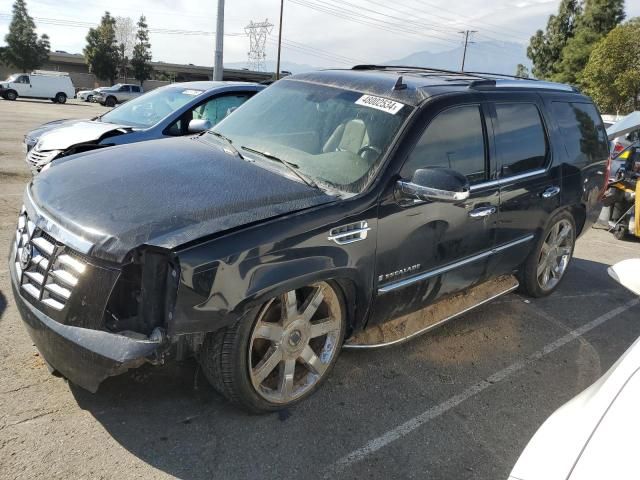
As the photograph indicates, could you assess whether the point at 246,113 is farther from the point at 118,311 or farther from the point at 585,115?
the point at 585,115

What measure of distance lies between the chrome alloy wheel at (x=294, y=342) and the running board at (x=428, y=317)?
23cm

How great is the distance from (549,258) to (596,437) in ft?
12.0

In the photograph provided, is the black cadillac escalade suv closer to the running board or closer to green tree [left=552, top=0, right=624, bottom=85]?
the running board

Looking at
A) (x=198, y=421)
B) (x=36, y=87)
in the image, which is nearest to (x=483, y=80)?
(x=198, y=421)

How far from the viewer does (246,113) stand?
13.3 feet

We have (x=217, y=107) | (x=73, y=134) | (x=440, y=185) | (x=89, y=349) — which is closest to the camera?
(x=89, y=349)

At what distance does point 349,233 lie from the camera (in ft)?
9.45

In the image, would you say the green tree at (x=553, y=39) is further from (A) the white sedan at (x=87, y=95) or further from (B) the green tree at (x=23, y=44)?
(B) the green tree at (x=23, y=44)

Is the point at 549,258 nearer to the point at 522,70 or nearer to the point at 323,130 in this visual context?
the point at 323,130

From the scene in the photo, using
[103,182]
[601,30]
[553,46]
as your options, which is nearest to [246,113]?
[103,182]

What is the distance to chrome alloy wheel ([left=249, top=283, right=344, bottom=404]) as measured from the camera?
2.83 metres

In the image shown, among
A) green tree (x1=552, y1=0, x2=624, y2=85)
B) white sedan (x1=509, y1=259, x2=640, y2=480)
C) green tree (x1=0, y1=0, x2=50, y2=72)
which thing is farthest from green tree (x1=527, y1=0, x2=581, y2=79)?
green tree (x1=0, y1=0, x2=50, y2=72)

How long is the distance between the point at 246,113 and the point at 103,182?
1492mm

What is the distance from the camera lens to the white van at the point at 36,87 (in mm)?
35969
